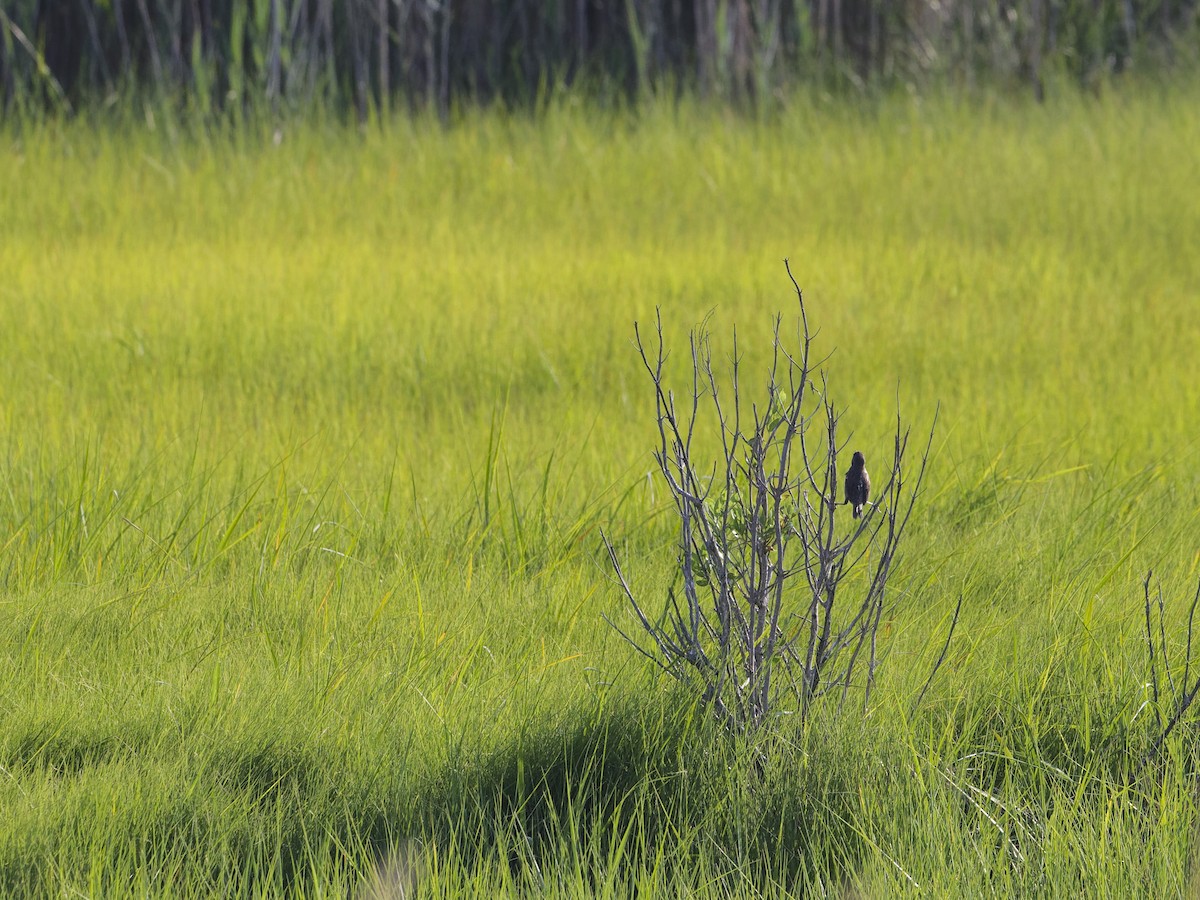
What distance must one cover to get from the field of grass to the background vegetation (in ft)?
4.32

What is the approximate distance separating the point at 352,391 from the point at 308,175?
2.75 metres

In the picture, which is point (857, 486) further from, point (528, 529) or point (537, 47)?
point (537, 47)

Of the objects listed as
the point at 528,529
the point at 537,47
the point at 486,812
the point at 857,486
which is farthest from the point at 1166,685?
the point at 537,47

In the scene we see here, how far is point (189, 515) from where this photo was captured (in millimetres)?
2906

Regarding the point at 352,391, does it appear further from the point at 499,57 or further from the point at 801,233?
the point at 499,57

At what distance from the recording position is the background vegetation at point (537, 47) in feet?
24.1

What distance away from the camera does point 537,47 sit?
7996 mm

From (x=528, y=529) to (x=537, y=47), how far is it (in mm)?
5730

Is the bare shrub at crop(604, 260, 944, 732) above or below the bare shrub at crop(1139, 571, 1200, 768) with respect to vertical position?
above

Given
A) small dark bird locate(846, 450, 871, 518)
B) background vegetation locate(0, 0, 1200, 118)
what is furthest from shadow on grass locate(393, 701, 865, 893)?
background vegetation locate(0, 0, 1200, 118)

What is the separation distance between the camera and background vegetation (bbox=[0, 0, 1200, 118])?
7352mm

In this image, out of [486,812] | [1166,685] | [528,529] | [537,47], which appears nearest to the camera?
[486,812]

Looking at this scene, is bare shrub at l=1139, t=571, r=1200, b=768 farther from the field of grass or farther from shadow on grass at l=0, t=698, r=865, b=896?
shadow on grass at l=0, t=698, r=865, b=896

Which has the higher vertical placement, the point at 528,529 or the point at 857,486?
the point at 857,486
